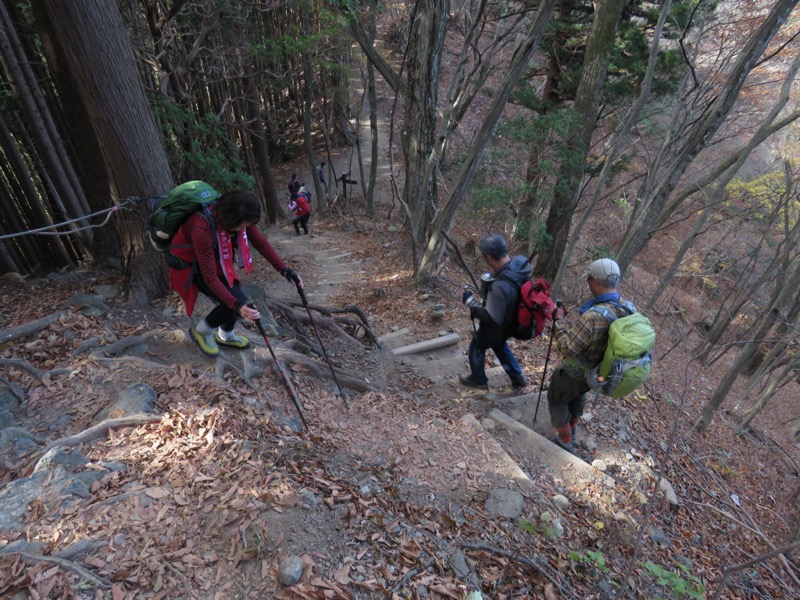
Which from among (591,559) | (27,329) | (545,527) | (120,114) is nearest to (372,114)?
(120,114)

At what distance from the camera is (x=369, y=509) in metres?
2.88

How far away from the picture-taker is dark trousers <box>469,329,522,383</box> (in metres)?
5.02

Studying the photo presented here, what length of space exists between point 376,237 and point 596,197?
24.2 feet

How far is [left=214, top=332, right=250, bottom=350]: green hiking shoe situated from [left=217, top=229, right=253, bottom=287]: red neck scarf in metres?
0.86

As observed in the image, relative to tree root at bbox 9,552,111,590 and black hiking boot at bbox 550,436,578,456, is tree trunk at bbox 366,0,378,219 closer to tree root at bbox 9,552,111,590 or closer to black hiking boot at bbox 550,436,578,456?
black hiking boot at bbox 550,436,578,456

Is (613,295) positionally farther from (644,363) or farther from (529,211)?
(529,211)

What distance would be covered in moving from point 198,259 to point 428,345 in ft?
13.5

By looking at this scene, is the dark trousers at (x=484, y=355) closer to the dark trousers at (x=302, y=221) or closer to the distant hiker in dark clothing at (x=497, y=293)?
the distant hiker in dark clothing at (x=497, y=293)

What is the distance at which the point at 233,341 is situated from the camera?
4461mm

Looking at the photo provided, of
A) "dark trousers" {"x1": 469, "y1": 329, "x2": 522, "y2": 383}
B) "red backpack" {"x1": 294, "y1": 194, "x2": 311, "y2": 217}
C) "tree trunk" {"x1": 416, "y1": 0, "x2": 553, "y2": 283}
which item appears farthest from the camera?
"red backpack" {"x1": 294, "y1": 194, "x2": 311, "y2": 217}

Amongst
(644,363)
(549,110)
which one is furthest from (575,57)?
(644,363)

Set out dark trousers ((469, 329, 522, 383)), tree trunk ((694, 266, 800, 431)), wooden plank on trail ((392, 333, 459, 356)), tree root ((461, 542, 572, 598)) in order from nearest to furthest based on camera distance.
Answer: tree root ((461, 542, 572, 598))
dark trousers ((469, 329, 522, 383))
wooden plank on trail ((392, 333, 459, 356))
tree trunk ((694, 266, 800, 431))

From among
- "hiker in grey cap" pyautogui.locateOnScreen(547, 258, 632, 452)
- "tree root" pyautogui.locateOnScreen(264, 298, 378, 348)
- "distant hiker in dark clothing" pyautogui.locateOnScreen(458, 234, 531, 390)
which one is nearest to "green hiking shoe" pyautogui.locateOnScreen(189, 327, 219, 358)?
"tree root" pyautogui.locateOnScreen(264, 298, 378, 348)

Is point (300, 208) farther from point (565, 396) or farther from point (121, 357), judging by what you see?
point (565, 396)
